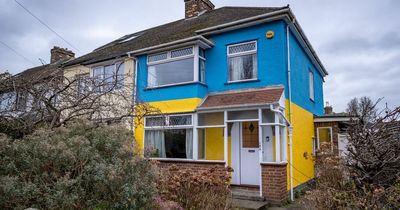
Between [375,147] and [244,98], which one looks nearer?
[375,147]

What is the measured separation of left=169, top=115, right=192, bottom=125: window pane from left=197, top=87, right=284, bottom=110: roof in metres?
0.76

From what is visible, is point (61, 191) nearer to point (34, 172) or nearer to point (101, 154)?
point (34, 172)

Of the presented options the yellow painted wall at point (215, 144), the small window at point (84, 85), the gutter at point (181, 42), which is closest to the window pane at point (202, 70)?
the gutter at point (181, 42)

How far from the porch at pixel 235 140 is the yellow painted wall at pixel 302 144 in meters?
1.06

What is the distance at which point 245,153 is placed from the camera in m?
10.4

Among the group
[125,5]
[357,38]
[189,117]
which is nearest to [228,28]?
[189,117]

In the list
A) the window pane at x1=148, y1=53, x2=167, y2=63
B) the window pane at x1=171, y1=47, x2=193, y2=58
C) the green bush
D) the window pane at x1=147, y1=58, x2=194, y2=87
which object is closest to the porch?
the window pane at x1=147, y1=58, x2=194, y2=87

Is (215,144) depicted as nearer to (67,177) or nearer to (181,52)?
(181,52)

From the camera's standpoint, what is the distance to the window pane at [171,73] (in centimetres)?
1138

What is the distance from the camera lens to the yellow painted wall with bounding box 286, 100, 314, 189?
1070cm

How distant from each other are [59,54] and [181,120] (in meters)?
15.1

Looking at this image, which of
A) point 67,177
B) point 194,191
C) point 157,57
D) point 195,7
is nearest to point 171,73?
point 157,57

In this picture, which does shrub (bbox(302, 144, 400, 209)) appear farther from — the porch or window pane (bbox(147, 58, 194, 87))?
window pane (bbox(147, 58, 194, 87))

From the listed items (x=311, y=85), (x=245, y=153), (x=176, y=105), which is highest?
(x=311, y=85)
